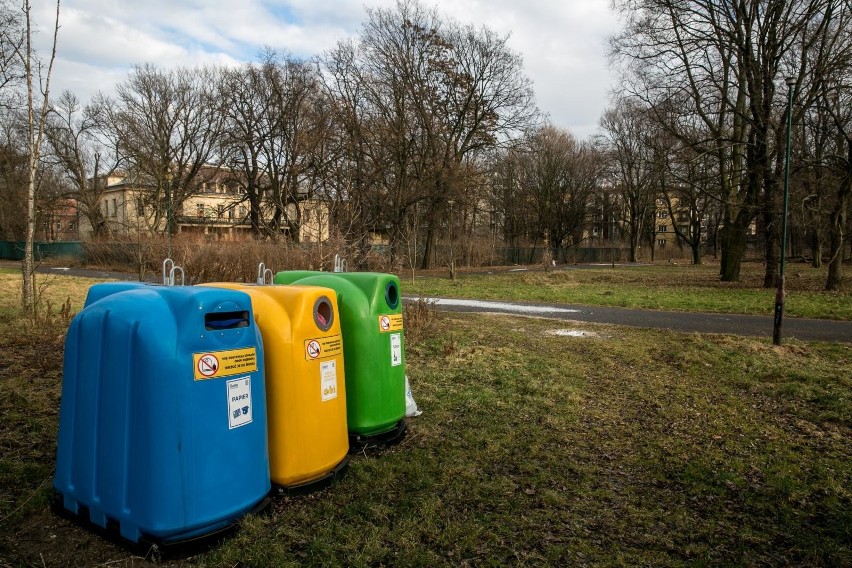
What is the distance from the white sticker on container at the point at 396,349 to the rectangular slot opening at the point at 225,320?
1.54 metres

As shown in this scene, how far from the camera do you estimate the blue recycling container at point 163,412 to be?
2611mm

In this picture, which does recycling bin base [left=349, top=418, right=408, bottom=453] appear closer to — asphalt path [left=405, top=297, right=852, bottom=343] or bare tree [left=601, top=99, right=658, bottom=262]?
asphalt path [left=405, top=297, right=852, bottom=343]

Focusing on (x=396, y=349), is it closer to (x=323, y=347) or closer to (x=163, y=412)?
(x=323, y=347)

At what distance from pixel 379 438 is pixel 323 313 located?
4.12 ft

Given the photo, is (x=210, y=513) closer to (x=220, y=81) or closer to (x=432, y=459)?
(x=432, y=459)

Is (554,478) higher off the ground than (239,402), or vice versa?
(239,402)

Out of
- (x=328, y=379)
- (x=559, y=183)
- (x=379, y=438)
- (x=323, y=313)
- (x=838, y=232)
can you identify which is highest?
(x=559, y=183)

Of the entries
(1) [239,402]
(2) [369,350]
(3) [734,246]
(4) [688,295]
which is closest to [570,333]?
(2) [369,350]

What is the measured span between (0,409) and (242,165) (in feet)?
122

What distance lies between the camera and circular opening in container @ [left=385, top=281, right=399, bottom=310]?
4.31 m

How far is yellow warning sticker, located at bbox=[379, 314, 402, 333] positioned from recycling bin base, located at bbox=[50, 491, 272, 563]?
1.59 meters

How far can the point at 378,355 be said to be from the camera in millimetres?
4137

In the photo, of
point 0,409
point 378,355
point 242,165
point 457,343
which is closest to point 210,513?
point 378,355

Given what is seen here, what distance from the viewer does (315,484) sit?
11.1ft
